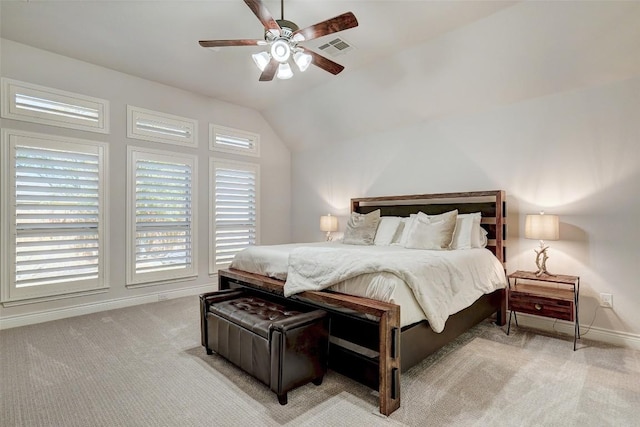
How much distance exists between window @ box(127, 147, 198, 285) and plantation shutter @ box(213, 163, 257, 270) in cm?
40

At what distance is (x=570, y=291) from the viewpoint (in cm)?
300

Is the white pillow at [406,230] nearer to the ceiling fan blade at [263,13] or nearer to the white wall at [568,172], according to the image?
the white wall at [568,172]

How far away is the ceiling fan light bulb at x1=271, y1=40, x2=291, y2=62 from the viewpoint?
2.56 metres

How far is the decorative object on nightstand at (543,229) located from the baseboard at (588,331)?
560 mm

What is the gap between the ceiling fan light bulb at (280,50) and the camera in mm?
2562

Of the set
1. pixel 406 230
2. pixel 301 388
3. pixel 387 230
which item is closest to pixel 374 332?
pixel 301 388

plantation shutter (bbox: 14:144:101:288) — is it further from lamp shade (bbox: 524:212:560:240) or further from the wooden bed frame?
lamp shade (bbox: 524:212:560:240)

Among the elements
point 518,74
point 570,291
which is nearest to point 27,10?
point 518,74

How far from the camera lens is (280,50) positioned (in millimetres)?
2605

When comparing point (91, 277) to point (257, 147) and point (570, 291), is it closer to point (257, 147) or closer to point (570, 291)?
point (257, 147)

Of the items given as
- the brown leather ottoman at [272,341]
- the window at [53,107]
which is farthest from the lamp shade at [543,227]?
the window at [53,107]

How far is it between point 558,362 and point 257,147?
4982 mm

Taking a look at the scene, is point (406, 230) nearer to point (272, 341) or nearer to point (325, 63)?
point (325, 63)

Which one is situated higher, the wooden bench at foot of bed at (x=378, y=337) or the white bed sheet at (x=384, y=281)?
the white bed sheet at (x=384, y=281)
